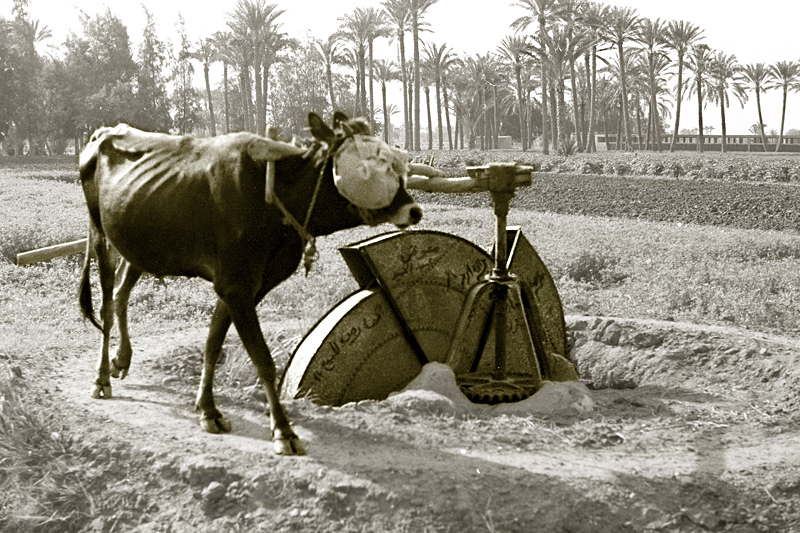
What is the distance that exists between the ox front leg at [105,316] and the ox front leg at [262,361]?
3.97ft

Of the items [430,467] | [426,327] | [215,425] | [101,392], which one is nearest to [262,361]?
[215,425]

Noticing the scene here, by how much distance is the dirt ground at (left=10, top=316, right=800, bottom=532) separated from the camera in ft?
11.8

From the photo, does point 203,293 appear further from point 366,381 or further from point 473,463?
point 473,463

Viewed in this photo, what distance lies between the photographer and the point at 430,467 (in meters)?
3.85

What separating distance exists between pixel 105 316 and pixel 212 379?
3.14 ft

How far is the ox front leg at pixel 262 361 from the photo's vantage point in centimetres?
393

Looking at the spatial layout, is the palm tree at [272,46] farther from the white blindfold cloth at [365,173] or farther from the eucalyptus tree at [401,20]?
the white blindfold cloth at [365,173]

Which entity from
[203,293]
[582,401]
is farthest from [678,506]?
[203,293]

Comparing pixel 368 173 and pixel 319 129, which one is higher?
pixel 319 129

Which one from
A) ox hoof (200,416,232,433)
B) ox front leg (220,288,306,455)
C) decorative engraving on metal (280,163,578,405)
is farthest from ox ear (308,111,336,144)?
ox hoof (200,416,232,433)

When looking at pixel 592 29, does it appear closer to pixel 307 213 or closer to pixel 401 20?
pixel 401 20

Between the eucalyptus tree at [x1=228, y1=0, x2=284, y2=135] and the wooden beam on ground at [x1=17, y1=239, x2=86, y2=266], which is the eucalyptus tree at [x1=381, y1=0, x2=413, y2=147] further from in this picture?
the wooden beam on ground at [x1=17, y1=239, x2=86, y2=266]

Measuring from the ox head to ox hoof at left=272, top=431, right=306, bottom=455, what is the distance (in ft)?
3.11

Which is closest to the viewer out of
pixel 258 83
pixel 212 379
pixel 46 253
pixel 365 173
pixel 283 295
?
pixel 365 173
